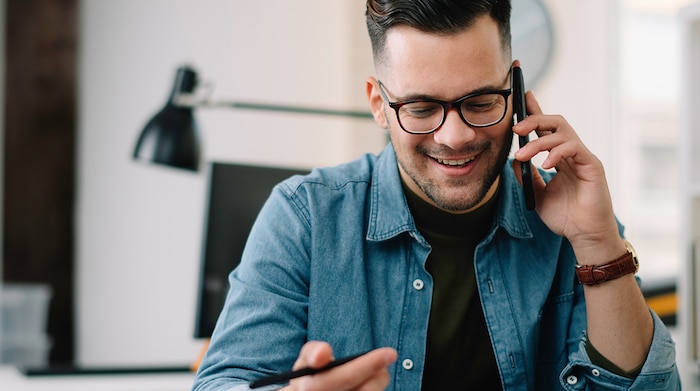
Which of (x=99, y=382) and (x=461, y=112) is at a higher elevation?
(x=461, y=112)

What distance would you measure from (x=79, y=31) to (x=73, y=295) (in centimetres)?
119

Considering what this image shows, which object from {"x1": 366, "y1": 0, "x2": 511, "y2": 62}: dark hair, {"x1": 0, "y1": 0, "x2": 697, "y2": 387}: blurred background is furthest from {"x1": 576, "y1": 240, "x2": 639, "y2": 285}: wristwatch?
{"x1": 0, "y1": 0, "x2": 697, "y2": 387}: blurred background

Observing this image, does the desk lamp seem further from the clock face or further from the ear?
the ear

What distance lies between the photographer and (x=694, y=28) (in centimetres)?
196

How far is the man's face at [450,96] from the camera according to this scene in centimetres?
100

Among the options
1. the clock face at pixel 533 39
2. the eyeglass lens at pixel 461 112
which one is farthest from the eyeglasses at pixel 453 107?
the clock face at pixel 533 39

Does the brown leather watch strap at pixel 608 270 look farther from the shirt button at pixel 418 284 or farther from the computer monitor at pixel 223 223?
the computer monitor at pixel 223 223

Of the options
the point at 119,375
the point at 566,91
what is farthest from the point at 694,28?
the point at 119,375

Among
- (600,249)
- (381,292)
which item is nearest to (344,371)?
(381,292)

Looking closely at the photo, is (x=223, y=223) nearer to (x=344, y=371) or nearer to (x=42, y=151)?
(x=344, y=371)

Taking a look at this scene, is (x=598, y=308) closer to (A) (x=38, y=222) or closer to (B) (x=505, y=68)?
(B) (x=505, y=68)

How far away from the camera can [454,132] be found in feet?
3.25

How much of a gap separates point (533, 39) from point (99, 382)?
1252mm

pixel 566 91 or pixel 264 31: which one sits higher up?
pixel 264 31
